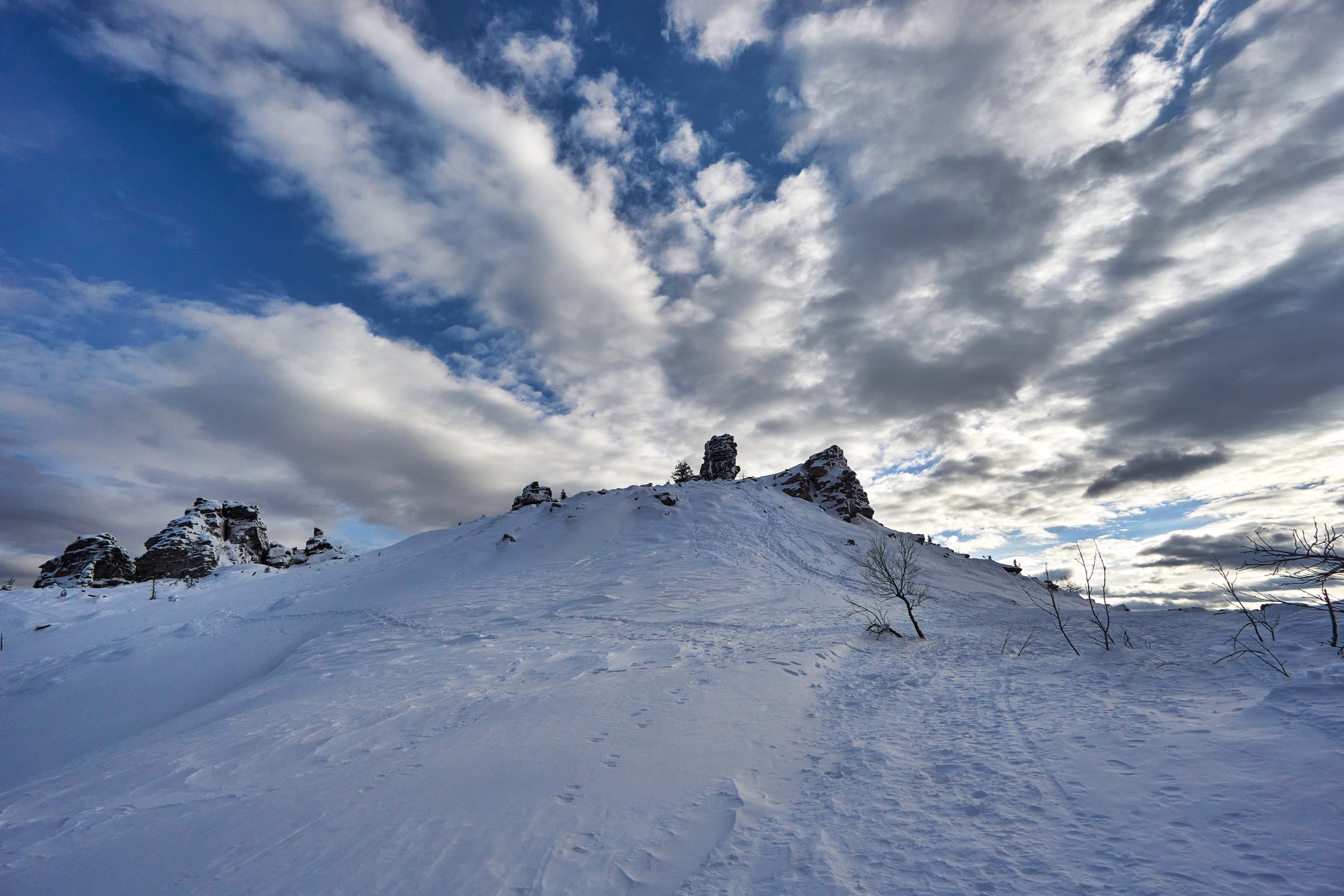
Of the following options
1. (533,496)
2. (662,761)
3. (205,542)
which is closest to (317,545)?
(205,542)

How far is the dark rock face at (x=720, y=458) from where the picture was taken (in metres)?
61.2

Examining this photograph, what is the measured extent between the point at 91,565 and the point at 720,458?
174 feet

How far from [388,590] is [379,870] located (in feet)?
72.8

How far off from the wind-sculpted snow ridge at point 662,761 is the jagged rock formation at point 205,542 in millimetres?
19910

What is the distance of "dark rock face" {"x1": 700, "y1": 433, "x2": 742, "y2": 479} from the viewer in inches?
2408

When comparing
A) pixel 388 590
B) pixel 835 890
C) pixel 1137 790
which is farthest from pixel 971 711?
pixel 388 590

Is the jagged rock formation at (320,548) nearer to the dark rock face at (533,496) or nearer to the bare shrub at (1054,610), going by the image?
the dark rock face at (533,496)

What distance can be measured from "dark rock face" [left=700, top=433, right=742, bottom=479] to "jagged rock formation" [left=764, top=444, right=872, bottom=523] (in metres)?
5.26

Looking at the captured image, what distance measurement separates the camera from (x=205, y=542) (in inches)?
1460

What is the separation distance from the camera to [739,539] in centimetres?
3384

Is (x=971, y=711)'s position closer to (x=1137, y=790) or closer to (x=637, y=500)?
(x=1137, y=790)

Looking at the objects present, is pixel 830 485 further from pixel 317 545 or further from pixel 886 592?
pixel 317 545

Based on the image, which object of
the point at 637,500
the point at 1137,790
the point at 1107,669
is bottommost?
the point at 1137,790

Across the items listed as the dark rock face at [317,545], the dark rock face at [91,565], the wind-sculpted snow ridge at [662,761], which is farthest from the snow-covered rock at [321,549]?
the wind-sculpted snow ridge at [662,761]
